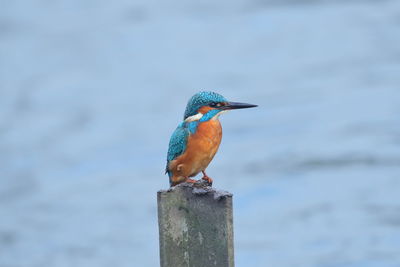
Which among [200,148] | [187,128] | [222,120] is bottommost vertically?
[200,148]

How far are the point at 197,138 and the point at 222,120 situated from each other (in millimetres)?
6349

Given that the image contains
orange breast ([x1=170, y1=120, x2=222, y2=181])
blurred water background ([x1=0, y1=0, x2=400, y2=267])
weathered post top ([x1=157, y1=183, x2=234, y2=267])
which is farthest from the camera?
blurred water background ([x1=0, y1=0, x2=400, y2=267])

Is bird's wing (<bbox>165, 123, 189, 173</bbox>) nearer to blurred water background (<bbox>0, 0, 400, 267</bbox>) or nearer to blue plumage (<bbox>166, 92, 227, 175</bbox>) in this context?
blue plumage (<bbox>166, 92, 227, 175</bbox>)

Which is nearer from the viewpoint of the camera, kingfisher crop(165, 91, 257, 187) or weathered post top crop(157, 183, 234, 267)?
weathered post top crop(157, 183, 234, 267)

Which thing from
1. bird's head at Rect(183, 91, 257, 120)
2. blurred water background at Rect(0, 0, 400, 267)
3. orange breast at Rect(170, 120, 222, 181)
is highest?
blurred water background at Rect(0, 0, 400, 267)

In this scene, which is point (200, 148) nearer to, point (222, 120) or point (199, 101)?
point (199, 101)

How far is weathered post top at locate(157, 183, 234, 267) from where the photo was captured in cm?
340

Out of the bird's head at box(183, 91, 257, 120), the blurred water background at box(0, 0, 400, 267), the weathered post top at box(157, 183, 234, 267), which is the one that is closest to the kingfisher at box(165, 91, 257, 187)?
the bird's head at box(183, 91, 257, 120)

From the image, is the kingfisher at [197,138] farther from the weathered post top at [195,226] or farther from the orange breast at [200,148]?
the weathered post top at [195,226]

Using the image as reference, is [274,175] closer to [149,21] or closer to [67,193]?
[67,193]

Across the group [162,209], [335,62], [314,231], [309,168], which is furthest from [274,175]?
[162,209]

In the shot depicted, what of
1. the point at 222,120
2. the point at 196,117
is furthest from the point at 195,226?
the point at 222,120

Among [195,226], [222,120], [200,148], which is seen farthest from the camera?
[222,120]

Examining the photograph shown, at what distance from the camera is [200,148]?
390cm
